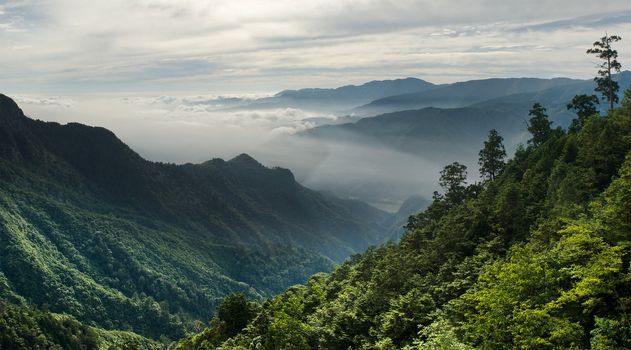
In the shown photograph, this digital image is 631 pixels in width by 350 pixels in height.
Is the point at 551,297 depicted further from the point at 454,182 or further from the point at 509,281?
the point at 454,182

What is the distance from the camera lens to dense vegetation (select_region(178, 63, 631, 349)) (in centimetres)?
3372

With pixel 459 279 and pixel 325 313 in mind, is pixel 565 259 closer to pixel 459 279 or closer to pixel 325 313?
pixel 459 279

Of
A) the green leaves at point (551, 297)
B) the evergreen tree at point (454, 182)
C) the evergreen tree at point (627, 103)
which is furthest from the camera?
the evergreen tree at point (454, 182)

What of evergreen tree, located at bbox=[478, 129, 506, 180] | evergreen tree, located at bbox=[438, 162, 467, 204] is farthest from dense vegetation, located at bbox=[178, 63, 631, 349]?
evergreen tree, located at bbox=[478, 129, 506, 180]

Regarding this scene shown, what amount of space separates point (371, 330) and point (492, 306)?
53.1ft

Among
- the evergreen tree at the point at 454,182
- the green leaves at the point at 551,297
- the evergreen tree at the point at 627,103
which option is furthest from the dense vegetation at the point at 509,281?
the evergreen tree at the point at 454,182

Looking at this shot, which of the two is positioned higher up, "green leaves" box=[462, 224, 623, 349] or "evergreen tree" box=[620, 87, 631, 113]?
"evergreen tree" box=[620, 87, 631, 113]

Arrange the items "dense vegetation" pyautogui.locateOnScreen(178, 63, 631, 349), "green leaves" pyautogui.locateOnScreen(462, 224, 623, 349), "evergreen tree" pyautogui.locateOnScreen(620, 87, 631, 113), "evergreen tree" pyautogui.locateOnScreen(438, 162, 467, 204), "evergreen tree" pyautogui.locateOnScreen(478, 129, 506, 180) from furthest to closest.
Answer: "evergreen tree" pyautogui.locateOnScreen(478, 129, 506, 180)
"evergreen tree" pyautogui.locateOnScreen(438, 162, 467, 204)
"evergreen tree" pyautogui.locateOnScreen(620, 87, 631, 113)
"dense vegetation" pyautogui.locateOnScreen(178, 63, 631, 349)
"green leaves" pyautogui.locateOnScreen(462, 224, 623, 349)

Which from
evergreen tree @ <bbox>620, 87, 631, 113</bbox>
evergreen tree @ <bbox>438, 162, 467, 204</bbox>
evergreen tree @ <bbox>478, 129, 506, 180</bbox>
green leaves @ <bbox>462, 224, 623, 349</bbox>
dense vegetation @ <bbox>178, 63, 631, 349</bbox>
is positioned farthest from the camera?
evergreen tree @ <bbox>478, 129, 506, 180</bbox>

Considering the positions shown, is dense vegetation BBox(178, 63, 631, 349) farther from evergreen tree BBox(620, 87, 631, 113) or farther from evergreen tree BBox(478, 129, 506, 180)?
evergreen tree BBox(478, 129, 506, 180)

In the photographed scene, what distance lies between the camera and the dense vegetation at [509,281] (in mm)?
33719

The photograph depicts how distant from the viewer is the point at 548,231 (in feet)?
180

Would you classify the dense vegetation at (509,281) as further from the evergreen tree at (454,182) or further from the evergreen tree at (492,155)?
the evergreen tree at (492,155)

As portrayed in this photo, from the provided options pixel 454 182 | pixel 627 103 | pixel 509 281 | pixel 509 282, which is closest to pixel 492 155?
pixel 454 182
